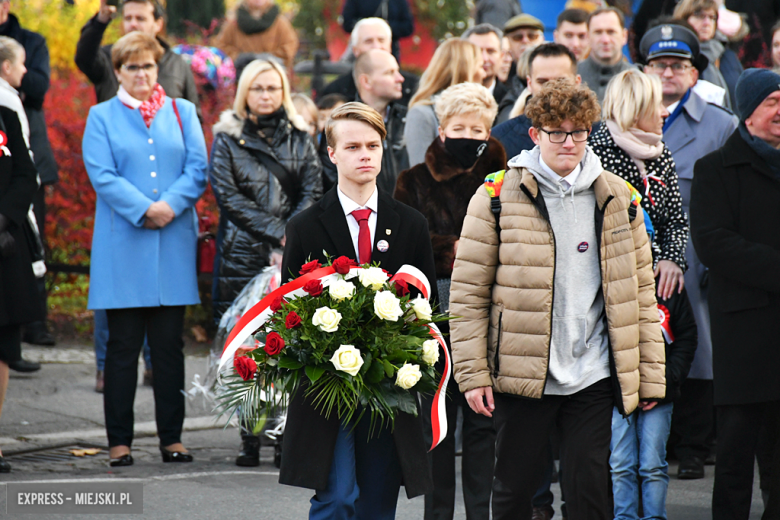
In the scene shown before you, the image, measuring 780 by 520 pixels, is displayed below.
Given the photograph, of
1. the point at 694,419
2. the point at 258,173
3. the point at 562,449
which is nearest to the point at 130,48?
the point at 258,173

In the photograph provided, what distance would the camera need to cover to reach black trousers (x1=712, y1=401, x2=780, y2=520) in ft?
16.5

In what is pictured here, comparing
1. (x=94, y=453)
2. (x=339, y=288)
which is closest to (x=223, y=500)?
(x=94, y=453)

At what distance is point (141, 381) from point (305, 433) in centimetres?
526

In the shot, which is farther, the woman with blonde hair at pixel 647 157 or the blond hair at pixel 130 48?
the blond hair at pixel 130 48

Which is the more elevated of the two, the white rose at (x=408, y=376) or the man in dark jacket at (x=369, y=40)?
the man in dark jacket at (x=369, y=40)

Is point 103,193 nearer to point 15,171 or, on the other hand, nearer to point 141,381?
point 15,171

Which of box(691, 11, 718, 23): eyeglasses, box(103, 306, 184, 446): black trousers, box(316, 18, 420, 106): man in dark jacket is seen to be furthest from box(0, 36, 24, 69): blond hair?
box(691, 11, 718, 23): eyeglasses

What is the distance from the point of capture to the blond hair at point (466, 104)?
564cm

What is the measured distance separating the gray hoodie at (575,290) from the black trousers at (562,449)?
9 centimetres

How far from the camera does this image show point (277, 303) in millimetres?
4027

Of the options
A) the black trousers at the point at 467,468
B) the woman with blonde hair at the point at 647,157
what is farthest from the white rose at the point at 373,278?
the woman with blonde hair at the point at 647,157

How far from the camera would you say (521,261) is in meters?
4.34

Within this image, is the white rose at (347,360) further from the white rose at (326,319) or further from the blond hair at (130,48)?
the blond hair at (130,48)

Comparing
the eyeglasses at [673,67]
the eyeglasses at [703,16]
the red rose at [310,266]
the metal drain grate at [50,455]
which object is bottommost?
the metal drain grate at [50,455]
